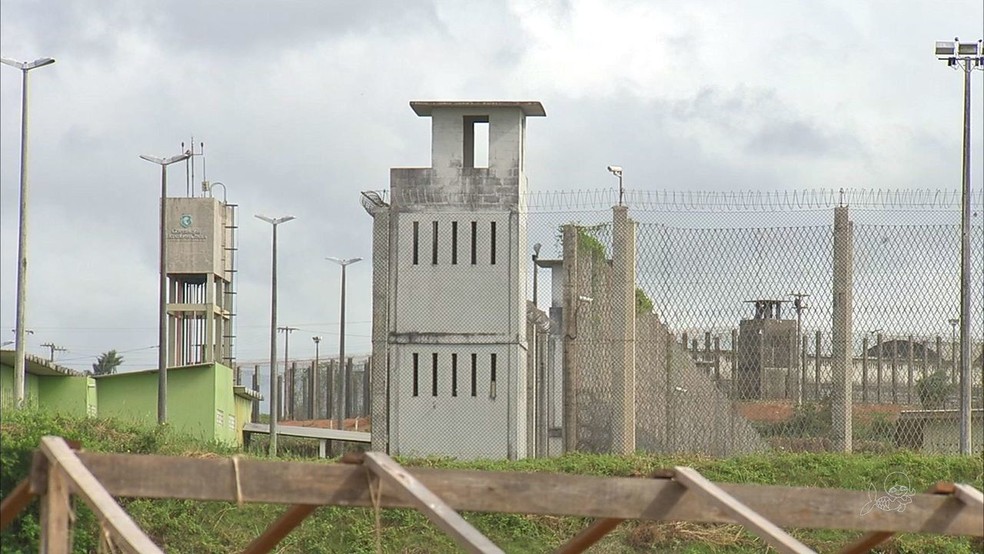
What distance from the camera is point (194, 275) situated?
39.2m

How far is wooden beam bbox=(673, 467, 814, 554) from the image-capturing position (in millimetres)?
7301

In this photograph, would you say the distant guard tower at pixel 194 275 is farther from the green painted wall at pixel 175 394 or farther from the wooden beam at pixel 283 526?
the wooden beam at pixel 283 526

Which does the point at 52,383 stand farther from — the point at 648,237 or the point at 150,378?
the point at 648,237

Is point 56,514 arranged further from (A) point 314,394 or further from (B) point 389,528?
(A) point 314,394

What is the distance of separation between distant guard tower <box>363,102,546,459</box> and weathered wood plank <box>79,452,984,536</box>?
814cm

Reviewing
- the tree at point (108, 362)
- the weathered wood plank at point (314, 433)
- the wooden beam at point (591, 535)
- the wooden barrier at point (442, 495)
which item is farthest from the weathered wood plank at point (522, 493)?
the tree at point (108, 362)

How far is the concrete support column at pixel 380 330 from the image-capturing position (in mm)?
15836

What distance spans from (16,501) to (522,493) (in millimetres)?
2331

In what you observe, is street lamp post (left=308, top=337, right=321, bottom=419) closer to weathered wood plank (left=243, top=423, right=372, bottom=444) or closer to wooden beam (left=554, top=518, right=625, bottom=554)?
weathered wood plank (left=243, top=423, right=372, bottom=444)

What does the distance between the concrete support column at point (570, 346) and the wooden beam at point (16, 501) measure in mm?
9327

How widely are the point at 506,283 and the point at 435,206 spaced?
109 cm

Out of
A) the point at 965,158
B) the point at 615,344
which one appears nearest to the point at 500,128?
the point at 615,344

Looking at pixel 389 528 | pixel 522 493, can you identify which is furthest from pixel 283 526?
pixel 389 528

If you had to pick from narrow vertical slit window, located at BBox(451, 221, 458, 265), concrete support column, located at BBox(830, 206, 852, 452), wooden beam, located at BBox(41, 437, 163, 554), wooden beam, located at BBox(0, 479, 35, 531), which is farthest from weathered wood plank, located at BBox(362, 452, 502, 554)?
concrete support column, located at BBox(830, 206, 852, 452)
